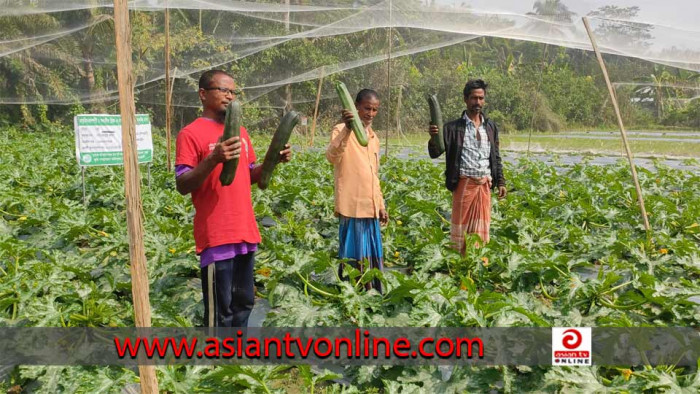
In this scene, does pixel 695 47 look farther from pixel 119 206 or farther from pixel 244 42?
pixel 119 206

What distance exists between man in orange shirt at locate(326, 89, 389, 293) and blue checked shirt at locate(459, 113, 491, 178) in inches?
42.7

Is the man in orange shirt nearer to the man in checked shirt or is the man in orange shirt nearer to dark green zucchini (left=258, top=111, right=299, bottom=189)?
dark green zucchini (left=258, top=111, right=299, bottom=189)

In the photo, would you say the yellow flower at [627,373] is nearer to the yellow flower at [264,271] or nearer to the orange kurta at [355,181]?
the orange kurta at [355,181]

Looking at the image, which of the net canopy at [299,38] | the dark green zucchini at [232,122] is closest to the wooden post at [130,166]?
the dark green zucchini at [232,122]

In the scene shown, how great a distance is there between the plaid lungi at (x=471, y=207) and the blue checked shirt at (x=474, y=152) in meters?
0.07

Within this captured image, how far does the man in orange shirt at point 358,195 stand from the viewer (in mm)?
4281

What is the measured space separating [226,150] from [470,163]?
9.53ft

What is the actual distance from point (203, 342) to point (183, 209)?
4.07 metres

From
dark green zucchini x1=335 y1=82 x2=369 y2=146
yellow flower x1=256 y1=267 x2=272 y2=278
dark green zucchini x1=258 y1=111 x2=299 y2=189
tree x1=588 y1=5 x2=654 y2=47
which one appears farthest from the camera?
tree x1=588 y1=5 x2=654 y2=47

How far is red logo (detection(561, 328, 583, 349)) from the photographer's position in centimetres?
313

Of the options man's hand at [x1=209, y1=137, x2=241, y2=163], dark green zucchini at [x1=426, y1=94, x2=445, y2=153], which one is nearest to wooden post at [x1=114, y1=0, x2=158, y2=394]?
man's hand at [x1=209, y1=137, x2=241, y2=163]

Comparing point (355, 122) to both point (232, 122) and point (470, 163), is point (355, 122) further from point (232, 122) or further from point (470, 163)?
point (470, 163)

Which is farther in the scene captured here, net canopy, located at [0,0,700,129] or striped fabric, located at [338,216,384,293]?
net canopy, located at [0,0,700,129]

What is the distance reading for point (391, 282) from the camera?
12.6ft
